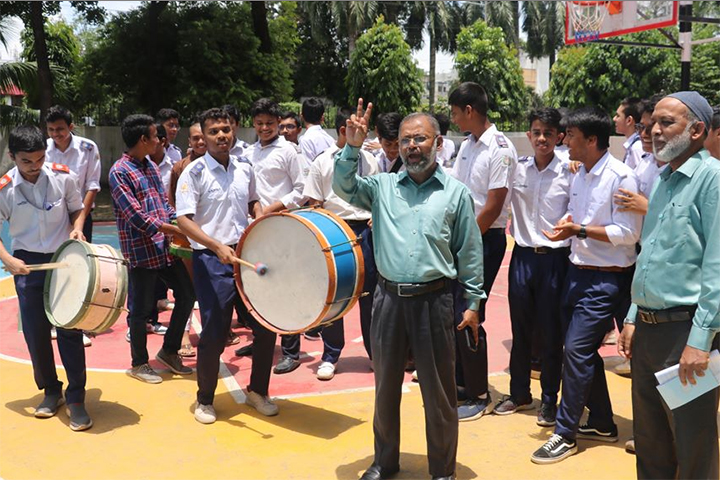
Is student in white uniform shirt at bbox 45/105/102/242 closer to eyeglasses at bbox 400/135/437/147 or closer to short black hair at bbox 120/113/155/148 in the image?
short black hair at bbox 120/113/155/148

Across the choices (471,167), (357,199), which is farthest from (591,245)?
(357,199)

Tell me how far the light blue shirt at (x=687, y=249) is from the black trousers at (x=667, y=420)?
16 cm

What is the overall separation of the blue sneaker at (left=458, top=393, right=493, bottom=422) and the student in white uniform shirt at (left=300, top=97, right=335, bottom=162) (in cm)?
376

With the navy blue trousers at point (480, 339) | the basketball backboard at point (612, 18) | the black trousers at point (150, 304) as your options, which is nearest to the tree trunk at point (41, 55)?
the basketball backboard at point (612, 18)

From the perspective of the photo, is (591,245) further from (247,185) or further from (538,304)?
(247,185)

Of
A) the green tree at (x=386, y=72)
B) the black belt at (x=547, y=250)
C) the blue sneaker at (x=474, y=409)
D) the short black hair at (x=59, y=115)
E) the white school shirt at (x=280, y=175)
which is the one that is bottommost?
the blue sneaker at (x=474, y=409)

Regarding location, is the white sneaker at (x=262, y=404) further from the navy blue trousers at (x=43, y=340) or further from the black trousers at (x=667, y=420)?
the black trousers at (x=667, y=420)

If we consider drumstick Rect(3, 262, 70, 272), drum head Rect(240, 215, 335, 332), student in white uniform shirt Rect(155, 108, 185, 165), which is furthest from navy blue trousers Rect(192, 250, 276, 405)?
student in white uniform shirt Rect(155, 108, 185, 165)

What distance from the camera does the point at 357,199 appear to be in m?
4.82

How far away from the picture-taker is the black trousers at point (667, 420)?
383 cm

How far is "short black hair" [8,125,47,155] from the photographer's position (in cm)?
565

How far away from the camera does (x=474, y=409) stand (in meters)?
5.89

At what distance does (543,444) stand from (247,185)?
2.91m

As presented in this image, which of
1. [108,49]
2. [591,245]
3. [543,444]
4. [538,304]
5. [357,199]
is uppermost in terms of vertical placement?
[108,49]
